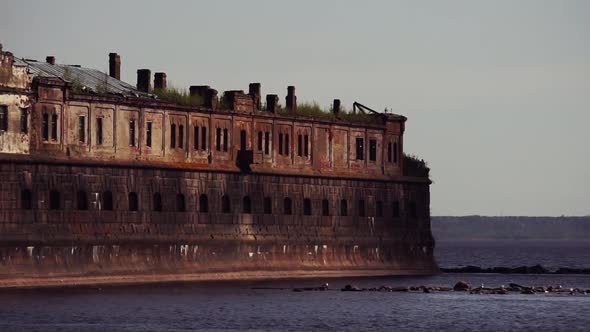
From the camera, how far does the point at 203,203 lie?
85062 millimetres

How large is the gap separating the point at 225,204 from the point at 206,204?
1.58 meters

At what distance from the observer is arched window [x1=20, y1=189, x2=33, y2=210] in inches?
2913

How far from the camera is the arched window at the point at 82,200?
77.3 metres

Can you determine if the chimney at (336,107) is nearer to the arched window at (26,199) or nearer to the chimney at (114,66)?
the chimney at (114,66)

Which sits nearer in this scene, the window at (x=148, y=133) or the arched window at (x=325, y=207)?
the window at (x=148, y=133)

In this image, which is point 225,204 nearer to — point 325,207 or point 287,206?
point 287,206

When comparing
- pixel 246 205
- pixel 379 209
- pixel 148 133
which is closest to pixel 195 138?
pixel 148 133

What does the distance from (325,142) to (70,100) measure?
19377mm

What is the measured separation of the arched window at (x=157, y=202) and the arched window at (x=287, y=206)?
32.6ft

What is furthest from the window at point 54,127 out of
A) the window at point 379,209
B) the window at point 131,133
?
the window at point 379,209

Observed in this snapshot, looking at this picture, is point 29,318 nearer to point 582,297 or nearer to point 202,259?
point 202,259

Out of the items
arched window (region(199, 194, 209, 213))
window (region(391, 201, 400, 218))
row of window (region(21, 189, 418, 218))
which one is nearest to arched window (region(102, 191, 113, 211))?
row of window (region(21, 189, 418, 218))

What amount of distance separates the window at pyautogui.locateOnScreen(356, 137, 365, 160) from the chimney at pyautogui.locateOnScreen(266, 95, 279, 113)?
20.2 ft

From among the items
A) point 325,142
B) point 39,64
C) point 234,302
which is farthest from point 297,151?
point 234,302
